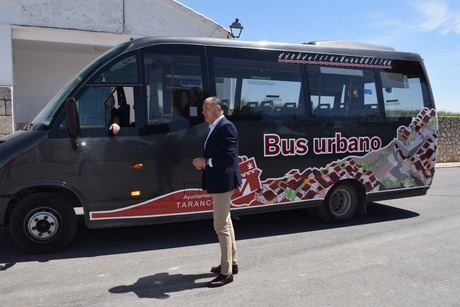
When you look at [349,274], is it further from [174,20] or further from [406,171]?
[174,20]

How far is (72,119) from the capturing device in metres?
5.55

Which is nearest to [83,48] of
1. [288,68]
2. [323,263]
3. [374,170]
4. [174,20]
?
[174,20]

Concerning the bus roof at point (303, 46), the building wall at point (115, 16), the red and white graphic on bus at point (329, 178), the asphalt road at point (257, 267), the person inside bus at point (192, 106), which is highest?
the building wall at point (115, 16)

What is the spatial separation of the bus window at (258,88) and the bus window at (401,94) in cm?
177

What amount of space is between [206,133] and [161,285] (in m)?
2.30

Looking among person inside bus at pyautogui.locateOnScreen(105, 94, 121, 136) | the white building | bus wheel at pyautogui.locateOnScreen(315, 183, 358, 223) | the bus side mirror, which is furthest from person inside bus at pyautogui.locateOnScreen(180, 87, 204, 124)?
the white building

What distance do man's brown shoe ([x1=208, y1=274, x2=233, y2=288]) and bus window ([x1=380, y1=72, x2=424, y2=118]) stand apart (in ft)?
15.0

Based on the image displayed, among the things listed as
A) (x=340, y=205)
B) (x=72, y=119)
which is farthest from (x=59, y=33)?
(x=340, y=205)

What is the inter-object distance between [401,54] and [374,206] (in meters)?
3.01

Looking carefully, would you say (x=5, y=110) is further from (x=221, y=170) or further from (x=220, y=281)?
(x=220, y=281)

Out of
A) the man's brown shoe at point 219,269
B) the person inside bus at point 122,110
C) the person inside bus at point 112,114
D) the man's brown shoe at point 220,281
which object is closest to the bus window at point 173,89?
the person inside bus at point 122,110

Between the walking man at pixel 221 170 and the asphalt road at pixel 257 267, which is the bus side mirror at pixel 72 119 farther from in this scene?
the walking man at pixel 221 170

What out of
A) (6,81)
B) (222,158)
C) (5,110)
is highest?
(6,81)

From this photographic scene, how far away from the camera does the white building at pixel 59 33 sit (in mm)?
11656
